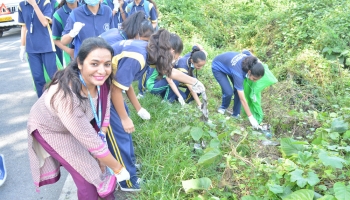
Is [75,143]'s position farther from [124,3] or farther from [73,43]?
[124,3]

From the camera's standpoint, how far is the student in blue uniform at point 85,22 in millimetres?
3654

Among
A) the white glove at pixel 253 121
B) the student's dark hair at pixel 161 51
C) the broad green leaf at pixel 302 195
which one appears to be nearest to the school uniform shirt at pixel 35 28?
Result: the student's dark hair at pixel 161 51

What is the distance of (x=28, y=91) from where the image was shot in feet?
17.2

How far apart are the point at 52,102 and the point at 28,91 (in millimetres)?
3631

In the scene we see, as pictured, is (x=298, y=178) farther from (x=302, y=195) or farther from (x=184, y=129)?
(x=184, y=129)

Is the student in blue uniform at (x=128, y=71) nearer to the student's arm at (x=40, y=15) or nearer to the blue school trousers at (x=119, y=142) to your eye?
the blue school trousers at (x=119, y=142)

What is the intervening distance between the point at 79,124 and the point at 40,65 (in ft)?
8.65

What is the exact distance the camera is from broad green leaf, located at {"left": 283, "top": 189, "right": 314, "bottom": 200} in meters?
2.07

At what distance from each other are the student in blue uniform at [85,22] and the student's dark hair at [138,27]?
111cm

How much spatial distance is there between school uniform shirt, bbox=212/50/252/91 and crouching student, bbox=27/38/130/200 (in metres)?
2.36

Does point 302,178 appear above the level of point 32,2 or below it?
below

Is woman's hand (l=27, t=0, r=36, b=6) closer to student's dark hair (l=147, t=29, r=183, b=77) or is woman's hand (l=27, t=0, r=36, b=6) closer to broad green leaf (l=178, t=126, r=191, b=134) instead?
student's dark hair (l=147, t=29, r=183, b=77)

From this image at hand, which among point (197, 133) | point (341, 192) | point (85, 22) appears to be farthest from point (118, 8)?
point (341, 192)

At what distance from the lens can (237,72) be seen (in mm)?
4316
